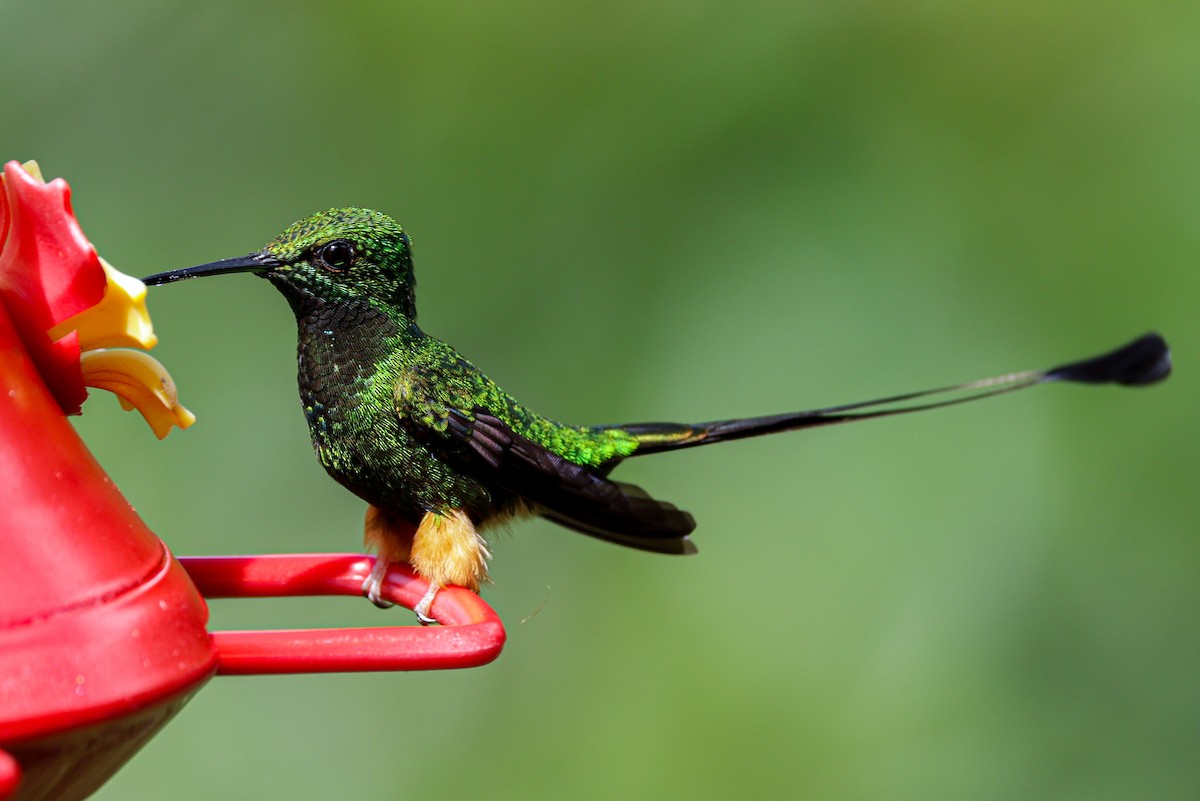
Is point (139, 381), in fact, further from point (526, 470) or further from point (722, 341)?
point (722, 341)

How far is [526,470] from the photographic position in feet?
8.38

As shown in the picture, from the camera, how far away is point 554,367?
16.0 ft

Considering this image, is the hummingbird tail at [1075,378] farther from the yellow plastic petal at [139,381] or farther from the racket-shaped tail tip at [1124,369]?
the yellow plastic petal at [139,381]

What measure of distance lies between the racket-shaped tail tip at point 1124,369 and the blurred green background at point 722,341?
2.20 metres

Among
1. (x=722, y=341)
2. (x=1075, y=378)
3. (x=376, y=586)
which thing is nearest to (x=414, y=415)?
(x=376, y=586)

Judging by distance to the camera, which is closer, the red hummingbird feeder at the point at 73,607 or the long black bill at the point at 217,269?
the red hummingbird feeder at the point at 73,607

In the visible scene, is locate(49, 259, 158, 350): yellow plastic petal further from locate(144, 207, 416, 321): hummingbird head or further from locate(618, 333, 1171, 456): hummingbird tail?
locate(618, 333, 1171, 456): hummingbird tail

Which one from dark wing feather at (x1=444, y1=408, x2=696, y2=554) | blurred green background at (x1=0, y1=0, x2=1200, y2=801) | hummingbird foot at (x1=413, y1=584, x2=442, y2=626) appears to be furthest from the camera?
blurred green background at (x1=0, y1=0, x2=1200, y2=801)

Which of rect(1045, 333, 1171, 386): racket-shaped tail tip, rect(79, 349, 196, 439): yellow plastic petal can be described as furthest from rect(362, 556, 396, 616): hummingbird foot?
rect(1045, 333, 1171, 386): racket-shaped tail tip

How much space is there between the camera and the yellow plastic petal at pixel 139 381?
1.95 m

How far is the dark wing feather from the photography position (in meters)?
2.54

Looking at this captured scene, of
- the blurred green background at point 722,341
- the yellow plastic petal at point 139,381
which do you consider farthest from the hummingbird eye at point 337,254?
the blurred green background at point 722,341

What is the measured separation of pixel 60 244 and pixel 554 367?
327 centimetres

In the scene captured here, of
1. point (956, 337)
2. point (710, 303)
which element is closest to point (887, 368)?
point (956, 337)
